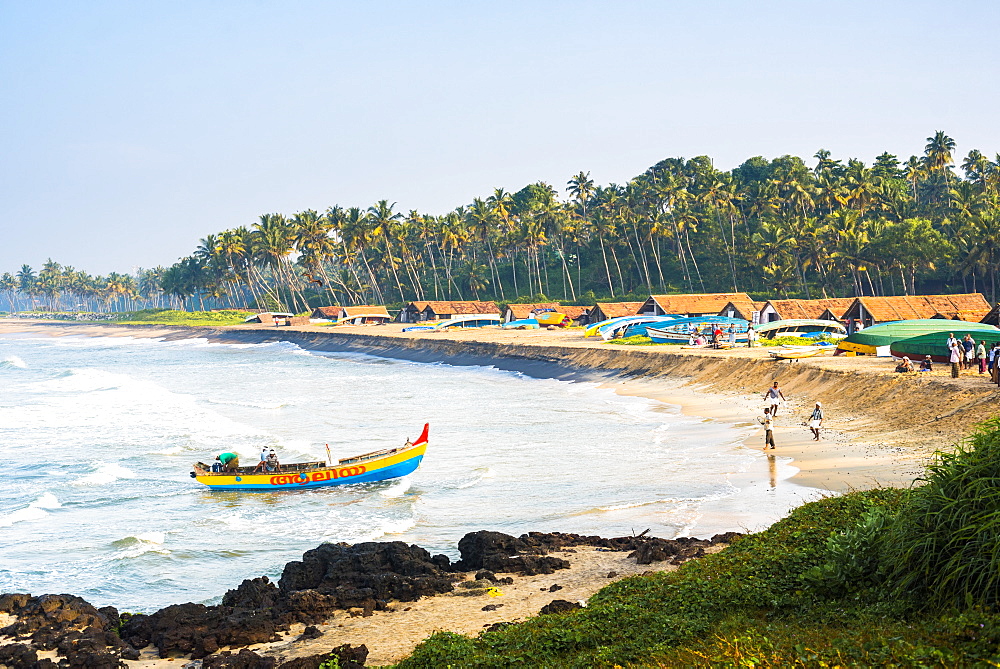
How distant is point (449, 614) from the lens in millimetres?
14703

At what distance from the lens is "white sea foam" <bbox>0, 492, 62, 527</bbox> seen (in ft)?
82.6

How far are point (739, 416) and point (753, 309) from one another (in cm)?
3905

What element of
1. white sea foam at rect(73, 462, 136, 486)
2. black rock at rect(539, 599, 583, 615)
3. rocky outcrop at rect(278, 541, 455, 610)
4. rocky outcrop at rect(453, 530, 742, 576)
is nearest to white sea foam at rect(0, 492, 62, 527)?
white sea foam at rect(73, 462, 136, 486)

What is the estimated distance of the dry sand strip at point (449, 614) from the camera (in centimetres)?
1357

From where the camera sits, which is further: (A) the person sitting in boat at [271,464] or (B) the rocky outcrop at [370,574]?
(A) the person sitting in boat at [271,464]

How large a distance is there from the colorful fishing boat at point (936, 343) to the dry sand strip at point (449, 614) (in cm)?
2443

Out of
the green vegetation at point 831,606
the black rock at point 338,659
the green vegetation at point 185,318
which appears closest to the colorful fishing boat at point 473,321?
the green vegetation at point 185,318

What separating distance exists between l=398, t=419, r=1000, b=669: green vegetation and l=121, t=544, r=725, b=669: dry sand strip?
107 inches

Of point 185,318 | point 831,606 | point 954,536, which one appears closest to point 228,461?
point 831,606

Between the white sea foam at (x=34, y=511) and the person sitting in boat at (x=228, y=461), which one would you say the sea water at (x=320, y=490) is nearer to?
the white sea foam at (x=34, y=511)

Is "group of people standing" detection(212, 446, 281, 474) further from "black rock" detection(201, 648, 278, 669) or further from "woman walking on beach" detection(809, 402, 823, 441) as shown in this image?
"woman walking on beach" detection(809, 402, 823, 441)

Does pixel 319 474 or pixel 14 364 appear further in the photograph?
pixel 14 364

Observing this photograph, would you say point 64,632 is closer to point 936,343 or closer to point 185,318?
point 936,343

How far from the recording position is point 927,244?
255ft
